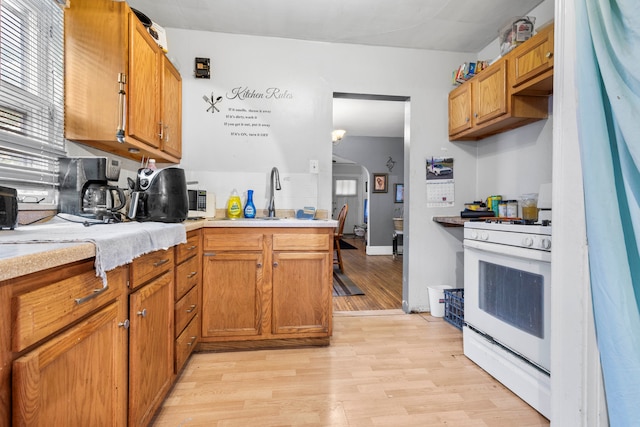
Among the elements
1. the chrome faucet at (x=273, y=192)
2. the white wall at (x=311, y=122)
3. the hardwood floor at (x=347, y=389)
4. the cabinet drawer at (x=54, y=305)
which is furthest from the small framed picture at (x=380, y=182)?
the cabinet drawer at (x=54, y=305)

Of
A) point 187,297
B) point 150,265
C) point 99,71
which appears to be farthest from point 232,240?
point 99,71

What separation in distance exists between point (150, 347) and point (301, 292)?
3.39 ft

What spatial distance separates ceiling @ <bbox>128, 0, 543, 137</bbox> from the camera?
2.28 metres

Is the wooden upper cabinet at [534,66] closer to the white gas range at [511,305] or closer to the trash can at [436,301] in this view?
the white gas range at [511,305]

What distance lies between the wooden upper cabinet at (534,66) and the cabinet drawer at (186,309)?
8.23 feet

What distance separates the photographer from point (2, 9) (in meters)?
1.32

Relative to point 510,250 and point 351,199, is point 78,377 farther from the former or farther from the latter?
point 351,199

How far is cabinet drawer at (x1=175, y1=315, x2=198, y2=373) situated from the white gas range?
1757 mm

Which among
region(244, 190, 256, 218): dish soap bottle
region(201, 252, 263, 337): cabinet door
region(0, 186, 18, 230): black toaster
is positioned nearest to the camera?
region(0, 186, 18, 230): black toaster

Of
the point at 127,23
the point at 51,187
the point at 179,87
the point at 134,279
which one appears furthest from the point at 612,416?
the point at 179,87

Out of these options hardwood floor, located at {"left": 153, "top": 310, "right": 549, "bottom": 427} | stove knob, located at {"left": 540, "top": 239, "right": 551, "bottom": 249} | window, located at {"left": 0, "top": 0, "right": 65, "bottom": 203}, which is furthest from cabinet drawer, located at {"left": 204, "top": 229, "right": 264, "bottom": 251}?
stove knob, located at {"left": 540, "top": 239, "right": 551, "bottom": 249}

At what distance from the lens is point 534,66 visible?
1940 mm

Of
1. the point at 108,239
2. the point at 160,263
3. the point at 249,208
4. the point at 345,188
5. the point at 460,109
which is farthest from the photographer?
the point at 345,188

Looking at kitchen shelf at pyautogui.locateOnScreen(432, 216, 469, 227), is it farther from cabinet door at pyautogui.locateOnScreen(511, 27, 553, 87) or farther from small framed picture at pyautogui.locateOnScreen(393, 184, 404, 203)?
small framed picture at pyautogui.locateOnScreen(393, 184, 404, 203)
